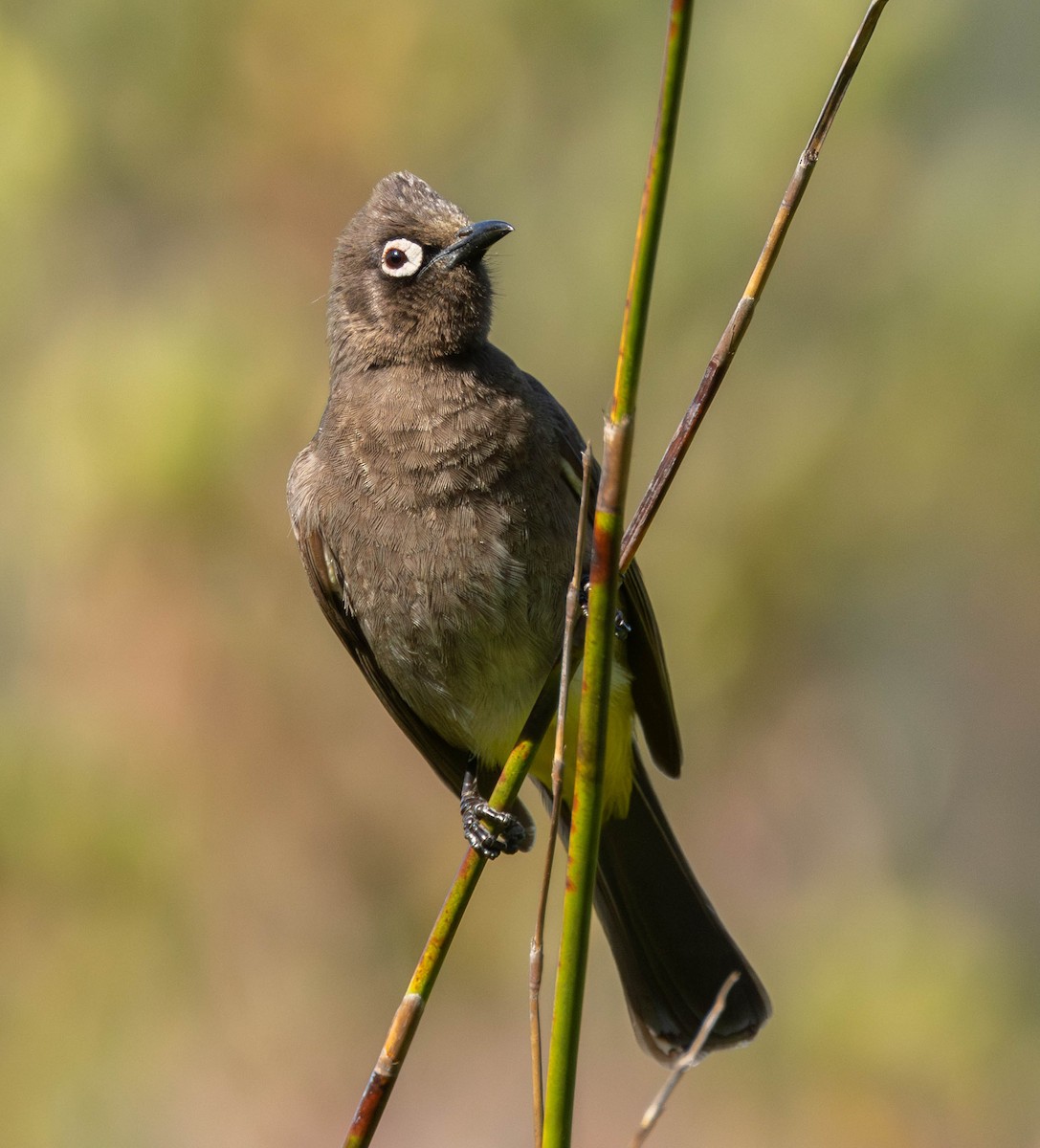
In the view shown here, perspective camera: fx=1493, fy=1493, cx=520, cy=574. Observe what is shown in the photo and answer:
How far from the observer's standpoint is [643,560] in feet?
20.0

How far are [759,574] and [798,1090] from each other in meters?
1.99

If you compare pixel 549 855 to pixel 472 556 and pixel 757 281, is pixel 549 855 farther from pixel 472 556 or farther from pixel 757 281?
pixel 472 556

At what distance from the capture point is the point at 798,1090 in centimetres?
556

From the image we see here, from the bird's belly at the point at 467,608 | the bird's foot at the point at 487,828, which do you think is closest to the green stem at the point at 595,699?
the bird's foot at the point at 487,828

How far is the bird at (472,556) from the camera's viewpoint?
3.45 meters

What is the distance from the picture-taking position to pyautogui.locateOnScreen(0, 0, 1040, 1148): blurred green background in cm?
568

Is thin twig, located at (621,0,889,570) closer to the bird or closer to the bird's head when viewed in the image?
the bird

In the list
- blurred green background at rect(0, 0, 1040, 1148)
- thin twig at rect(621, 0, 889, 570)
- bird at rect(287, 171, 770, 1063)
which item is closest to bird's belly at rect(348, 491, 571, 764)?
bird at rect(287, 171, 770, 1063)

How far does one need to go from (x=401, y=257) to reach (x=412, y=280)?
0.08 m

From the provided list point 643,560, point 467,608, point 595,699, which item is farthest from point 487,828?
point 643,560

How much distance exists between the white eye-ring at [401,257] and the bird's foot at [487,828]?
1.31 m

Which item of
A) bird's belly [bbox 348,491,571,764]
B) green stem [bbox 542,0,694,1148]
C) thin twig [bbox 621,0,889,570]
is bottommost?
bird's belly [bbox 348,491,571,764]

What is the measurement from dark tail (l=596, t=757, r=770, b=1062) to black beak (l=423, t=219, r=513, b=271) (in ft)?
4.52

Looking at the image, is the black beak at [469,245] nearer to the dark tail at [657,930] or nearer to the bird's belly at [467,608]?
the bird's belly at [467,608]
